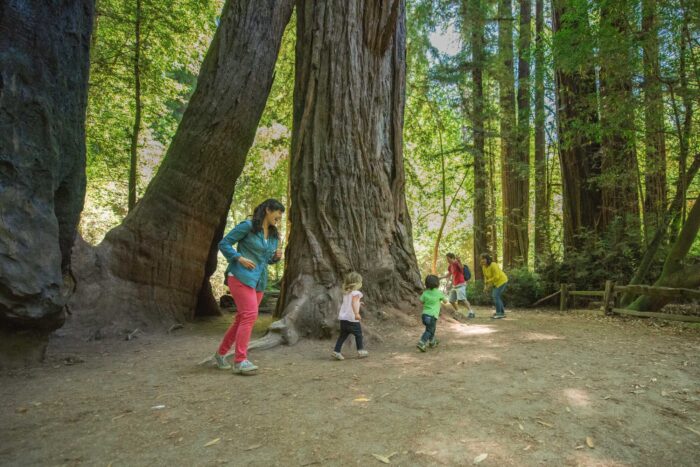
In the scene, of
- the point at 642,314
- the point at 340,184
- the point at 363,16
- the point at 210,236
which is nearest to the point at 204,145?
the point at 210,236

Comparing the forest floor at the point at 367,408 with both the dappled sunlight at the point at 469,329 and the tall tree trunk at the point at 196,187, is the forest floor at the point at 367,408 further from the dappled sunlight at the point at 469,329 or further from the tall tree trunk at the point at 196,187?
the tall tree trunk at the point at 196,187

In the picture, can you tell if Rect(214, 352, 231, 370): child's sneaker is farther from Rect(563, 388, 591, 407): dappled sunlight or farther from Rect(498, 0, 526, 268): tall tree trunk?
Rect(498, 0, 526, 268): tall tree trunk

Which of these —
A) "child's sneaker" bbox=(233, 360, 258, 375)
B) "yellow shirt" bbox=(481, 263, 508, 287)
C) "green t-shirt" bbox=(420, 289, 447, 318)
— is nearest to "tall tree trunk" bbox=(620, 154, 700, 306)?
"yellow shirt" bbox=(481, 263, 508, 287)

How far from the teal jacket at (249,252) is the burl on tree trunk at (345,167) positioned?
170 cm

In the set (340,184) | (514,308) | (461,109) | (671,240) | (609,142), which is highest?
(461,109)

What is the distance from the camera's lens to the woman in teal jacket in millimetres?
4242

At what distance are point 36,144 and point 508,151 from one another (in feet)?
50.5

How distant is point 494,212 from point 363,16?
40.9ft

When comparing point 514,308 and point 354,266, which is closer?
point 354,266

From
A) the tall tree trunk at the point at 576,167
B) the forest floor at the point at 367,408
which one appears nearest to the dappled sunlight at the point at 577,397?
the forest floor at the point at 367,408

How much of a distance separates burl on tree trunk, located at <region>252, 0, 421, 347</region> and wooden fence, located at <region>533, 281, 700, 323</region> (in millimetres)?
4692

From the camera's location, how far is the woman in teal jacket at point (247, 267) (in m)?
4.24

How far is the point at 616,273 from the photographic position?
10.8 meters

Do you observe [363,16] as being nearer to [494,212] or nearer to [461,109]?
[461,109]
